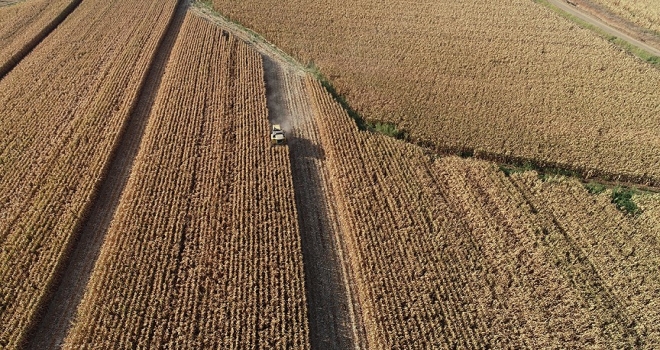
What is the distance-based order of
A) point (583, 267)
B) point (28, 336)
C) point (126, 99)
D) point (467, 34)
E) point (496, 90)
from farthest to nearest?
point (467, 34)
point (496, 90)
point (126, 99)
point (583, 267)
point (28, 336)

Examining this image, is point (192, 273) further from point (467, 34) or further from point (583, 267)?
point (467, 34)

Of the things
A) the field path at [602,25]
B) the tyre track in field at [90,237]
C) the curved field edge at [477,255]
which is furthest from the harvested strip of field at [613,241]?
the field path at [602,25]

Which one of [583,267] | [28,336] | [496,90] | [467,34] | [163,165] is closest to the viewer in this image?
[28,336]

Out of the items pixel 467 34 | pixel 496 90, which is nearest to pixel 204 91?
pixel 496 90

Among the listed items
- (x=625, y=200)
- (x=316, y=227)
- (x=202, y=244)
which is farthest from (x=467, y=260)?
(x=202, y=244)

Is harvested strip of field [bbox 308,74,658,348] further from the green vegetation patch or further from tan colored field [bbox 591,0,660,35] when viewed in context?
tan colored field [bbox 591,0,660,35]

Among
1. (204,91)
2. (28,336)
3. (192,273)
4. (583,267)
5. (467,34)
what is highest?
(467,34)

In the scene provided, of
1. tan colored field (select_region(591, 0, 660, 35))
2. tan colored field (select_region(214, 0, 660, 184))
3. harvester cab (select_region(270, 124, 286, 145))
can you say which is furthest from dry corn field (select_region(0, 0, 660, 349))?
tan colored field (select_region(591, 0, 660, 35))
